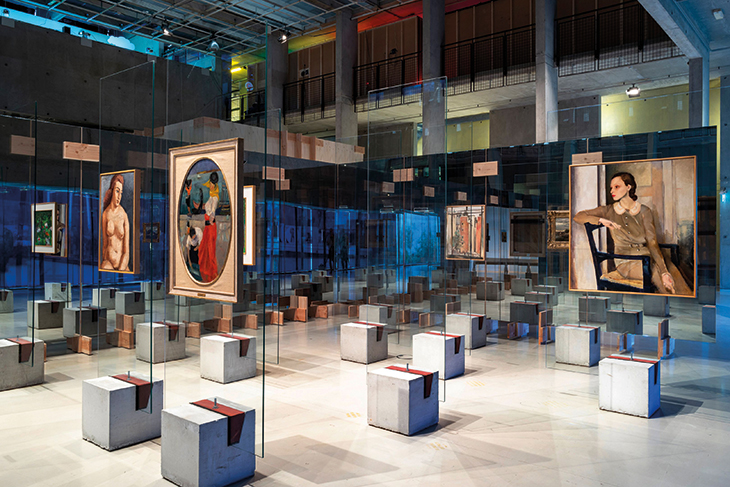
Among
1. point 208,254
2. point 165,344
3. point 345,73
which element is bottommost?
point 165,344

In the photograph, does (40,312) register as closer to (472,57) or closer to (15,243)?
(15,243)

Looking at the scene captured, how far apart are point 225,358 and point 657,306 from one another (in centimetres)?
673

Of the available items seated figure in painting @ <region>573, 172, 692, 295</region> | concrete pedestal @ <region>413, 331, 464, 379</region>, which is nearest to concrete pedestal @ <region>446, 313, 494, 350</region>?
concrete pedestal @ <region>413, 331, 464, 379</region>

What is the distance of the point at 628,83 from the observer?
1552cm

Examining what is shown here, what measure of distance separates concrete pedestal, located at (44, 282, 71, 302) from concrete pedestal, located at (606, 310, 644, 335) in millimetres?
8052

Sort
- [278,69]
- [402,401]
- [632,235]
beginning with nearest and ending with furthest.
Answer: [402,401] < [632,235] < [278,69]

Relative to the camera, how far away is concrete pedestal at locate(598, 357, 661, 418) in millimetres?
5172

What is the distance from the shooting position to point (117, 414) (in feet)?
13.7

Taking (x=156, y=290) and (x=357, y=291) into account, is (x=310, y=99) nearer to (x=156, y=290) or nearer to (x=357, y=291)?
(x=357, y=291)

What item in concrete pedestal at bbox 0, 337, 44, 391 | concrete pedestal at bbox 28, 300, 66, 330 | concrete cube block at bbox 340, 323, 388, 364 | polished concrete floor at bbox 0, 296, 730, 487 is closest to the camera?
polished concrete floor at bbox 0, 296, 730, 487

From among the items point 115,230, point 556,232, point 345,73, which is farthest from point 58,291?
point 345,73

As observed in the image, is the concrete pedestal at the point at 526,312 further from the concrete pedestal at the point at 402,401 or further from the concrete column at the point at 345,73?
the concrete column at the point at 345,73

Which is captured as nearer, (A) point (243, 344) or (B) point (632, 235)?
(A) point (243, 344)

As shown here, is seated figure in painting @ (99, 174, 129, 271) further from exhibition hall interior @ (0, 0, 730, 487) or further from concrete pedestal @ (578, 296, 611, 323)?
concrete pedestal @ (578, 296, 611, 323)
